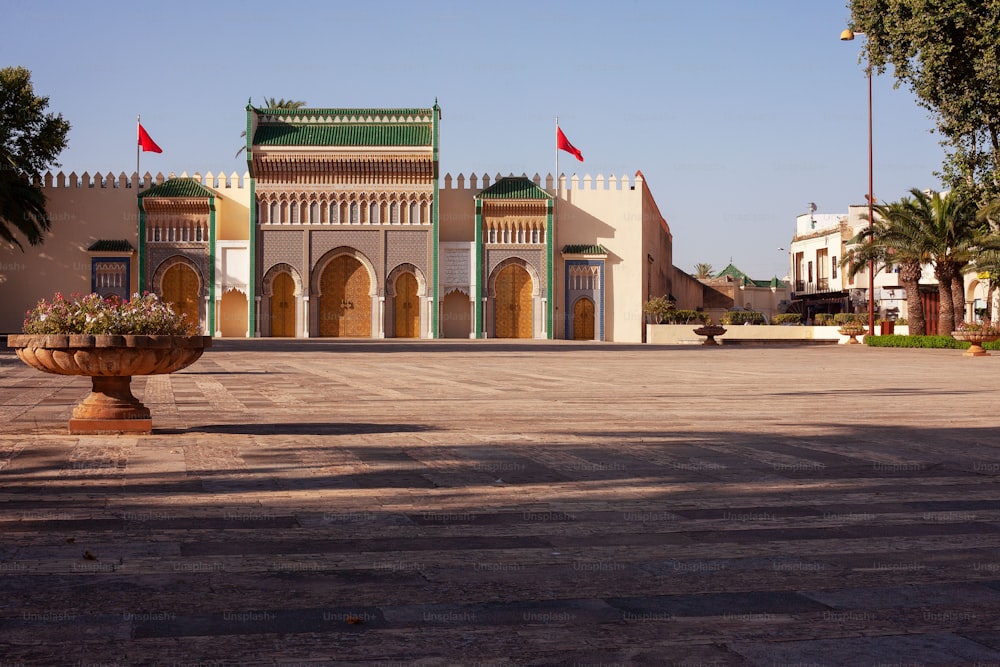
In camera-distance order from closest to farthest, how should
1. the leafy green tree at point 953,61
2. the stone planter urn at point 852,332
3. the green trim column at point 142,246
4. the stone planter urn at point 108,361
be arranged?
the stone planter urn at point 108,361
the leafy green tree at point 953,61
the stone planter urn at point 852,332
the green trim column at point 142,246

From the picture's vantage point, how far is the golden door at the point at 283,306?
4903 centimetres

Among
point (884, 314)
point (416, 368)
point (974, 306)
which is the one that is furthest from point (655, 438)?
point (884, 314)

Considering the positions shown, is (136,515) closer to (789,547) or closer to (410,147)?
(789,547)

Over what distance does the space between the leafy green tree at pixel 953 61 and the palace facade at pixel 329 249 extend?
78.5ft

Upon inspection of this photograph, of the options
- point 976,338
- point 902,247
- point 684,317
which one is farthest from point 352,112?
point 976,338

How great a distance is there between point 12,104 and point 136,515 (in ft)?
146

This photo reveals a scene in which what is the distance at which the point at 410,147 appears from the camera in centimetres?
4859

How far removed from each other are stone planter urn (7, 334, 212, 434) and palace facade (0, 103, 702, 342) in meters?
39.1

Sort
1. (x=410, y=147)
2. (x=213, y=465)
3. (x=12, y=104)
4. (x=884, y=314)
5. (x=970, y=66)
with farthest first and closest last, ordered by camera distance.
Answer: (x=884, y=314), (x=410, y=147), (x=12, y=104), (x=970, y=66), (x=213, y=465)

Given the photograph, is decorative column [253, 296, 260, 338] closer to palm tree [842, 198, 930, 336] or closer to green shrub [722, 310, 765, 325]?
green shrub [722, 310, 765, 325]

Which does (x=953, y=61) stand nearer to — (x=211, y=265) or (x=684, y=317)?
(x=684, y=317)

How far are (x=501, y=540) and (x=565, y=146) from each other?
47.2 metres

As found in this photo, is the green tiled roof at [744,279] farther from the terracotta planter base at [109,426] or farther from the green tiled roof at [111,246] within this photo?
the terracotta planter base at [109,426]

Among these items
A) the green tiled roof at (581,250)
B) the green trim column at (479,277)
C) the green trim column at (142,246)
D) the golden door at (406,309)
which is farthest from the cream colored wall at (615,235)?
the green trim column at (142,246)
